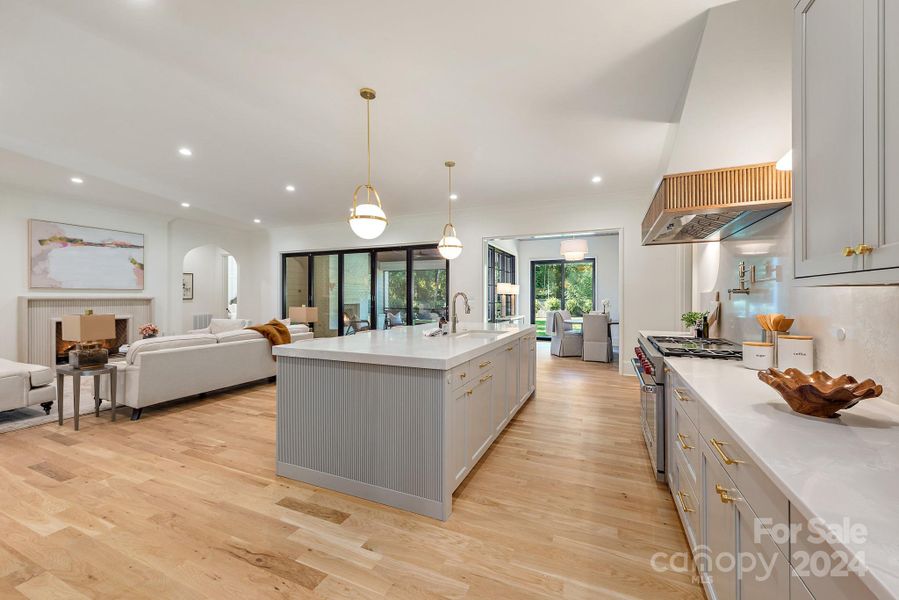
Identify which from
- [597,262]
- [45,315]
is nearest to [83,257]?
[45,315]

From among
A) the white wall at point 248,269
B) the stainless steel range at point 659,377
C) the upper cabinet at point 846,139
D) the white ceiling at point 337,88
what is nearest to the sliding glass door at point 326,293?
the white wall at point 248,269

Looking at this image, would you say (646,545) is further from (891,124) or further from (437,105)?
(437,105)

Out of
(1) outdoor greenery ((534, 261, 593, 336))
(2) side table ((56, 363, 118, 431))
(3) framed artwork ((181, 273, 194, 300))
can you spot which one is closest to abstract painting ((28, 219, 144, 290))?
(3) framed artwork ((181, 273, 194, 300))

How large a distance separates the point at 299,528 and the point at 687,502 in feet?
6.16

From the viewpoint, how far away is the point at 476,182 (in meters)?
5.11

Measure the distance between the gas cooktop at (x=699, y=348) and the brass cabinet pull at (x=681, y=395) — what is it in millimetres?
433

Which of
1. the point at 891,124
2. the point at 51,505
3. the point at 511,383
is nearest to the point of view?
the point at 891,124

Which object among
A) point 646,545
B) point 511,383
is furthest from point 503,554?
point 511,383

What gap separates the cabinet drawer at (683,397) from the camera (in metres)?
1.54

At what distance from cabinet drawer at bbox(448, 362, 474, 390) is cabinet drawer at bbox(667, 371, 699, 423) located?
1099 millimetres

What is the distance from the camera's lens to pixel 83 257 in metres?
5.89

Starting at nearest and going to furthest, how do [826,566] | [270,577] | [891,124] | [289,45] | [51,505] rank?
[826,566] → [891,124] → [270,577] → [51,505] → [289,45]

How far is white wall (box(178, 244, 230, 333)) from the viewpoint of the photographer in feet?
28.5

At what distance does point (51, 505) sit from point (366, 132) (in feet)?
11.5
